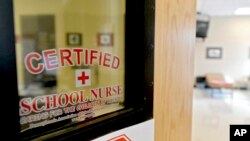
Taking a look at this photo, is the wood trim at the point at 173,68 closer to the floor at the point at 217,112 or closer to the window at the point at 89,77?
the window at the point at 89,77

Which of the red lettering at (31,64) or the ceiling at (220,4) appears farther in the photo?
the ceiling at (220,4)

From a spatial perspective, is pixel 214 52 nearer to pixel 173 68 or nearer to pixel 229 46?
pixel 229 46

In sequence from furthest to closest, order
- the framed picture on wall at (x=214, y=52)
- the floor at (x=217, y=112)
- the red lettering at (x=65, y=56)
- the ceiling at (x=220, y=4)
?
the framed picture on wall at (x=214, y=52) → the ceiling at (x=220, y=4) → the floor at (x=217, y=112) → the red lettering at (x=65, y=56)

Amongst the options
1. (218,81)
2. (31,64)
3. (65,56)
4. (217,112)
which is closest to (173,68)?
(65,56)

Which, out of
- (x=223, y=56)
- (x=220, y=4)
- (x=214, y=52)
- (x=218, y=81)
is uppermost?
(x=220, y=4)

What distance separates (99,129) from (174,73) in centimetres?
60

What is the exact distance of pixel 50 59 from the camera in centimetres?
86

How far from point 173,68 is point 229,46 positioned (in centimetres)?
917

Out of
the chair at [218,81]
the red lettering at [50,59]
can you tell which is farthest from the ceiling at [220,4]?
the red lettering at [50,59]

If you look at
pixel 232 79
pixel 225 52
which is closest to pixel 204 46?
pixel 225 52

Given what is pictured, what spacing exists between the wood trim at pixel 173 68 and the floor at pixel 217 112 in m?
3.17

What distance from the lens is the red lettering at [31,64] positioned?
797 millimetres

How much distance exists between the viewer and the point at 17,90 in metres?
0.72

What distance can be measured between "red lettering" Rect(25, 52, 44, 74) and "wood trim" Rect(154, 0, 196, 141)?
1.92ft
